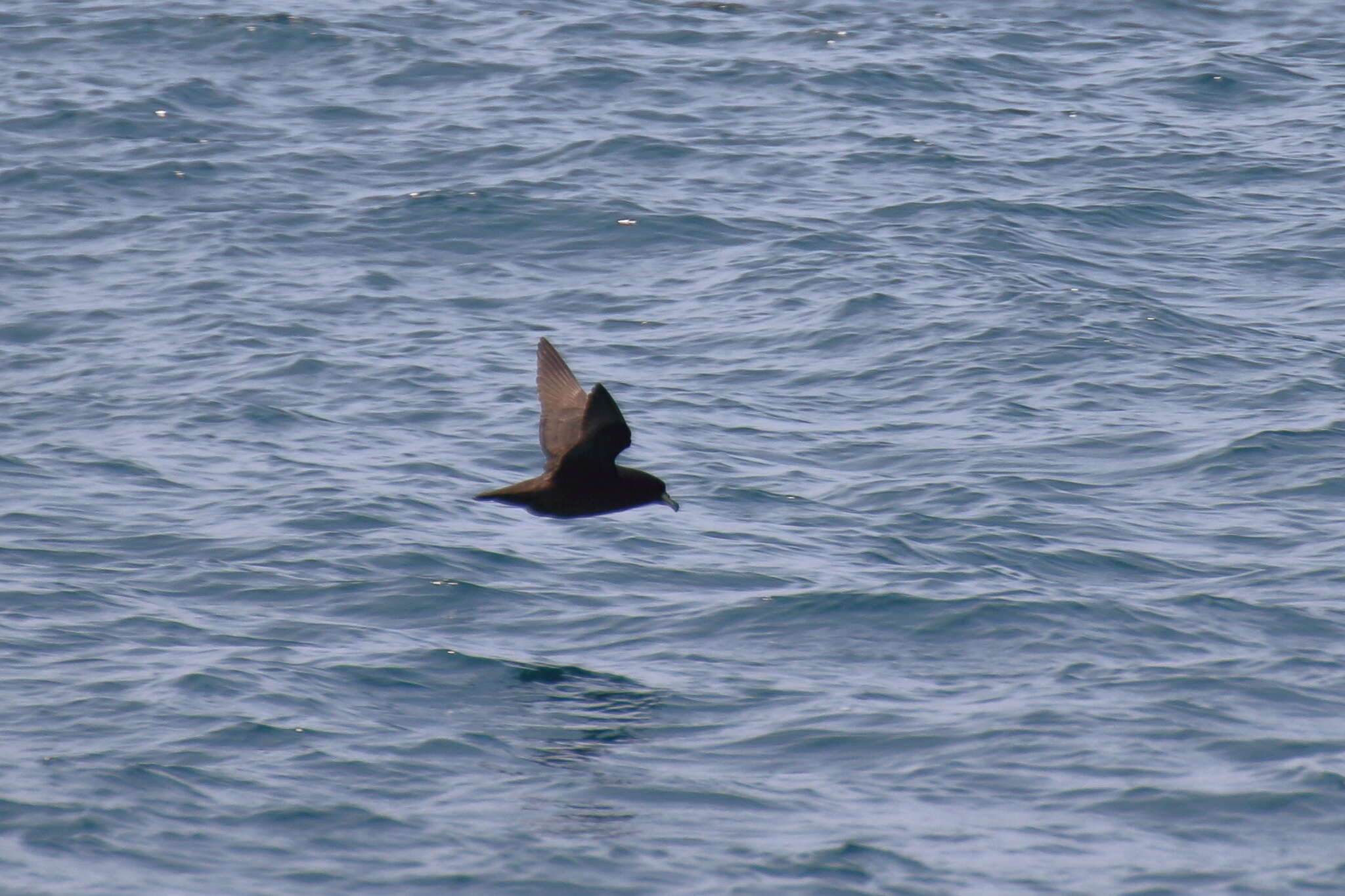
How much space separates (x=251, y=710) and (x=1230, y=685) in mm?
5587

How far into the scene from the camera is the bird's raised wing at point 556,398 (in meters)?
10.8

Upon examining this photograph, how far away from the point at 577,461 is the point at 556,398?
0.77 meters

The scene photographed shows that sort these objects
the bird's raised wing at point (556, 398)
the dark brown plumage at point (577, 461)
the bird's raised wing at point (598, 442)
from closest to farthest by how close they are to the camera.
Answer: the bird's raised wing at point (598, 442) < the dark brown plumage at point (577, 461) < the bird's raised wing at point (556, 398)

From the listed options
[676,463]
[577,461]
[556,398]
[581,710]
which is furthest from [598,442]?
[676,463]

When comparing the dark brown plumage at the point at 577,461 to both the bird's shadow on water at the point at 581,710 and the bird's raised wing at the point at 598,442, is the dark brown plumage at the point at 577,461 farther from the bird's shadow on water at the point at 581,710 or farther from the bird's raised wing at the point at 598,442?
the bird's shadow on water at the point at 581,710

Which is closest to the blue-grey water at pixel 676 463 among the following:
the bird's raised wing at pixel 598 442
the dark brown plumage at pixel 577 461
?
the dark brown plumage at pixel 577 461

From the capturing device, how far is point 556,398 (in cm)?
1095

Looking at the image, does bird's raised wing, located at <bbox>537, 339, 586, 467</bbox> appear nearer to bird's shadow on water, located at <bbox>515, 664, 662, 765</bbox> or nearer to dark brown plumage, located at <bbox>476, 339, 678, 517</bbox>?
dark brown plumage, located at <bbox>476, 339, 678, 517</bbox>

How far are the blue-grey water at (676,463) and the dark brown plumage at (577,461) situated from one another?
114 cm

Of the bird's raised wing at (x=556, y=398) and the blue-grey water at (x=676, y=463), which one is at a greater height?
the bird's raised wing at (x=556, y=398)

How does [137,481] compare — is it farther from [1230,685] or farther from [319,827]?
[1230,685]

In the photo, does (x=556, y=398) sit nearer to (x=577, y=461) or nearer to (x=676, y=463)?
(x=577, y=461)

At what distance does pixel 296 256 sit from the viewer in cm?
1831

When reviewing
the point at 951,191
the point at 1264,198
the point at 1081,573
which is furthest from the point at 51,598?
the point at 1264,198
